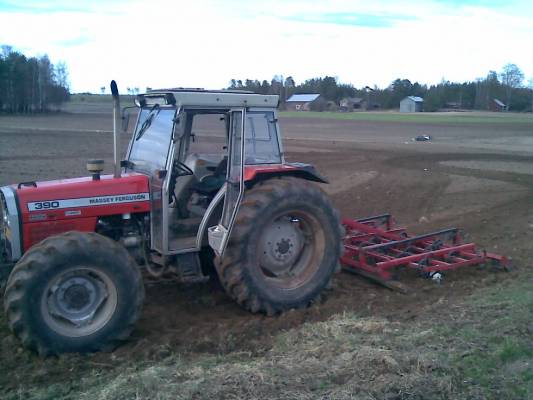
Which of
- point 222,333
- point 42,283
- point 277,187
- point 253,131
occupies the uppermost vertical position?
point 253,131

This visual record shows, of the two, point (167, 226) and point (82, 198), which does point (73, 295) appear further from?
point (167, 226)

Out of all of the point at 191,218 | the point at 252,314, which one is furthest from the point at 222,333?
the point at 191,218

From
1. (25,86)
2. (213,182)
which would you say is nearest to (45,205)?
(213,182)

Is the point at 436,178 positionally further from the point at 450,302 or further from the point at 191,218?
the point at 191,218

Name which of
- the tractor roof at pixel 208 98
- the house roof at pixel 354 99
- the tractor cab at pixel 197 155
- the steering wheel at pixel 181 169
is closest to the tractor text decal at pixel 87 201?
the tractor cab at pixel 197 155

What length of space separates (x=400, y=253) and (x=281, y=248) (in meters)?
2.22

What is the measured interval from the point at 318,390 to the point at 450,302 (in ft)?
9.74

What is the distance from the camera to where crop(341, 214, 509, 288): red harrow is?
7.56m

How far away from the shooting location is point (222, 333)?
575 cm

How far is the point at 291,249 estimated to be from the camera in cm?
662

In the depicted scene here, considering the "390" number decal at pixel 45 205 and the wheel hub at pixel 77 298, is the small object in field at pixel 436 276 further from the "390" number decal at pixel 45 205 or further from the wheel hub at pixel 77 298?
the "390" number decal at pixel 45 205

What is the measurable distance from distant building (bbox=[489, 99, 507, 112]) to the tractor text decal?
88.5 metres

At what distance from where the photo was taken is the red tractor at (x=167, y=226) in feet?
16.9

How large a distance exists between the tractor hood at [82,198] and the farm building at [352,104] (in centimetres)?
8161
